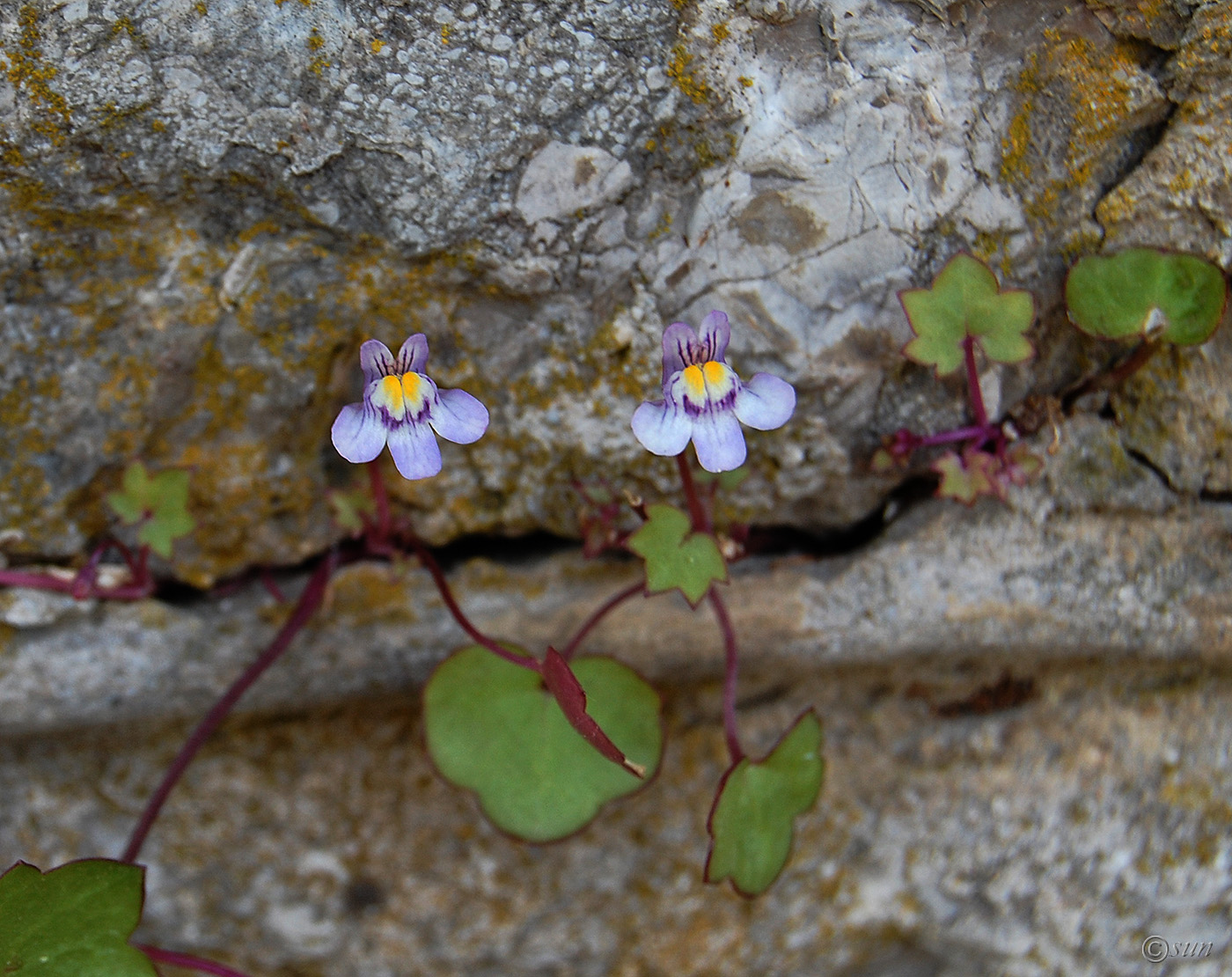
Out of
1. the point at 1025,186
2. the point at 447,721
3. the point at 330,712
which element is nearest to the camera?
the point at 1025,186

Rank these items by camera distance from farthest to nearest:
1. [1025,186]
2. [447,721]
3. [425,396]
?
[447,721], [1025,186], [425,396]

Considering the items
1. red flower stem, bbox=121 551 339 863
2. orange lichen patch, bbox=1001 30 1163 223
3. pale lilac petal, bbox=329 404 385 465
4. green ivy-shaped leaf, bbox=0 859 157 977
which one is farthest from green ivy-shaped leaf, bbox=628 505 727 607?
green ivy-shaped leaf, bbox=0 859 157 977

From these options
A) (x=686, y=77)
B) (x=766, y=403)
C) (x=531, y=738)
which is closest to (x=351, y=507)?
(x=531, y=738)

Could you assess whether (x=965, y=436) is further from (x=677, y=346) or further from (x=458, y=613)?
(x=458, y=613)

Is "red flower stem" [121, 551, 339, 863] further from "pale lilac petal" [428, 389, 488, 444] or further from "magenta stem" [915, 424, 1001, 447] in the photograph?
"magenta stem" [915, 424, 1001, 447]

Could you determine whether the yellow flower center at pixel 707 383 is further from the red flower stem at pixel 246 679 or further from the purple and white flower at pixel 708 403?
the red flower stem at pixel 246 679

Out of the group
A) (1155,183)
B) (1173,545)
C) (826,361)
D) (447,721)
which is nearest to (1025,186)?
(1155,183)

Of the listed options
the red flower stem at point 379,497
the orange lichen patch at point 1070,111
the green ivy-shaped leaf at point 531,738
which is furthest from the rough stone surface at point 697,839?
the orange lichen patch at point 1070,111

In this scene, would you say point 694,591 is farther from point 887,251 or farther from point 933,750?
point 933,750
